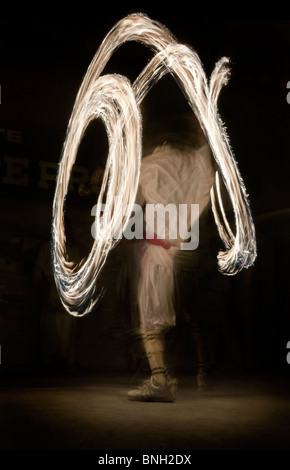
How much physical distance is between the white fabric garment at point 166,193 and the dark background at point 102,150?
1.97m

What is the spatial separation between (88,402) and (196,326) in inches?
46.9

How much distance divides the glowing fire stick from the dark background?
125 centimetres

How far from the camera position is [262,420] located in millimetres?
4215

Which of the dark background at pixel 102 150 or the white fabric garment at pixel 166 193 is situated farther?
the dark background at pixel 102 150

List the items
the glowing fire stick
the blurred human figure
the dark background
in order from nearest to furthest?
the blurred human figure → the glowing fire stick → the dark background

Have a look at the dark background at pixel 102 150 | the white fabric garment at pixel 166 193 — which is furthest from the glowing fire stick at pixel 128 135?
the dark background at pixel 102 150

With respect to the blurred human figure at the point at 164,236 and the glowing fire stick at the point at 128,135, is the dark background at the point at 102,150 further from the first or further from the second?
the blurred human figure at the point at 164,236

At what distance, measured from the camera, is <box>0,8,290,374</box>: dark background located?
6969 mm

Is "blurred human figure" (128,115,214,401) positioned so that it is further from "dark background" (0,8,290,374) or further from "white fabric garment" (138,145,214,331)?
"dark background" (0,8,290,374)

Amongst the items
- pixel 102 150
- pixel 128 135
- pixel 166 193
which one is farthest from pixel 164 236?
pixel 102 150

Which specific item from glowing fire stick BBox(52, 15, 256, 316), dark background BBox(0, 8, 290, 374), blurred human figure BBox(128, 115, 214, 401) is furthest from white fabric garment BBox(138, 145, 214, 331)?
dark background BBox(0, 8, 290, 374)

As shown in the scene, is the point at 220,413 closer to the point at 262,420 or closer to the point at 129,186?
the point at 262,420

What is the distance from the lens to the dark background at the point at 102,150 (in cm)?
697
